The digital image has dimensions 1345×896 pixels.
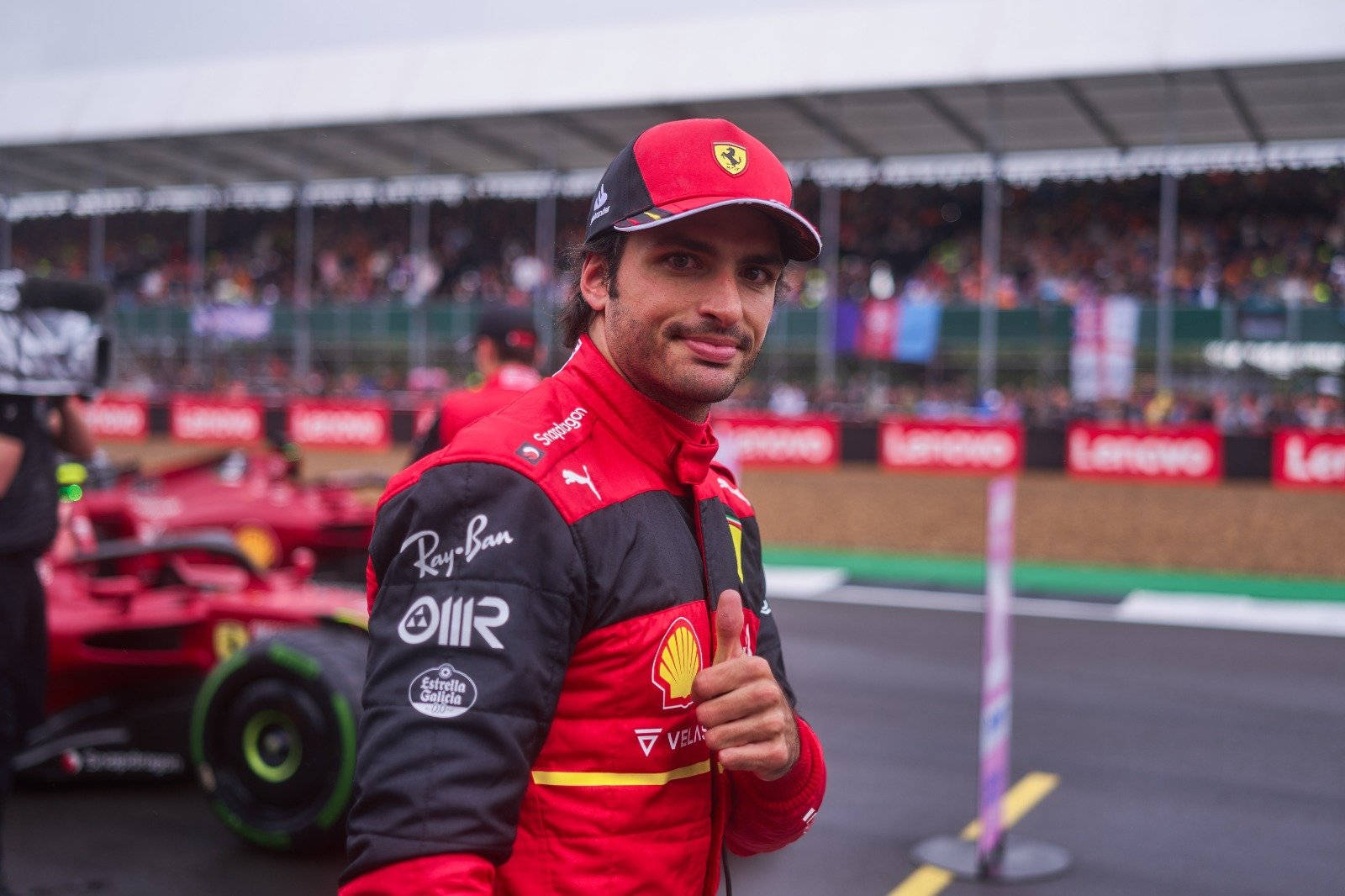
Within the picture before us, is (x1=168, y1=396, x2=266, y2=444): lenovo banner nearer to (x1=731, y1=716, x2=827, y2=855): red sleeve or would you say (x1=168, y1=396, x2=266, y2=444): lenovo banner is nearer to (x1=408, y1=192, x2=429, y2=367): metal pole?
(x1=408, y1=192, x2=429, y2=367): metal pole

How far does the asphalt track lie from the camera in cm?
458

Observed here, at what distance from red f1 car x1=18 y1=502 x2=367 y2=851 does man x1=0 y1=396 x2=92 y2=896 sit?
864mm

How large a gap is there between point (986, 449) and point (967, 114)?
10.7 meters

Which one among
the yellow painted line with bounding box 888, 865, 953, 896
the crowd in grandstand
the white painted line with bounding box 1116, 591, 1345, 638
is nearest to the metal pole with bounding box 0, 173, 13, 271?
the crowd in grandstand

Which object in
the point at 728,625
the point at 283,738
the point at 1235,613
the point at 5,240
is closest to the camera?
the point at 728,625

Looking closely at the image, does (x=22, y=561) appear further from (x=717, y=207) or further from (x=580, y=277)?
(x=717, y=207)

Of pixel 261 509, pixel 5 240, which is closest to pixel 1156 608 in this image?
Result: pixel 261 509

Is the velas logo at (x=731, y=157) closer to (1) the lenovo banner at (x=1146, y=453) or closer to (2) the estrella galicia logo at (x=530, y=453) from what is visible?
(2) the estrella galicia logo at (x=530, y=453)

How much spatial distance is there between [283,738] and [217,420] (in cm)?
1684

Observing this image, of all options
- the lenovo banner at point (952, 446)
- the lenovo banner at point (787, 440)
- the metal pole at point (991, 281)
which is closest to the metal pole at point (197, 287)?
the lenovo banner at point (787, 440)

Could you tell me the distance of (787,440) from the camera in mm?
15570

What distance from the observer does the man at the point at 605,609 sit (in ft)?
4.36

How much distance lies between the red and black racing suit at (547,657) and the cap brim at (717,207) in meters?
0.21

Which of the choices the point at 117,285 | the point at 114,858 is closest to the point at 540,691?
the point at 114,858
